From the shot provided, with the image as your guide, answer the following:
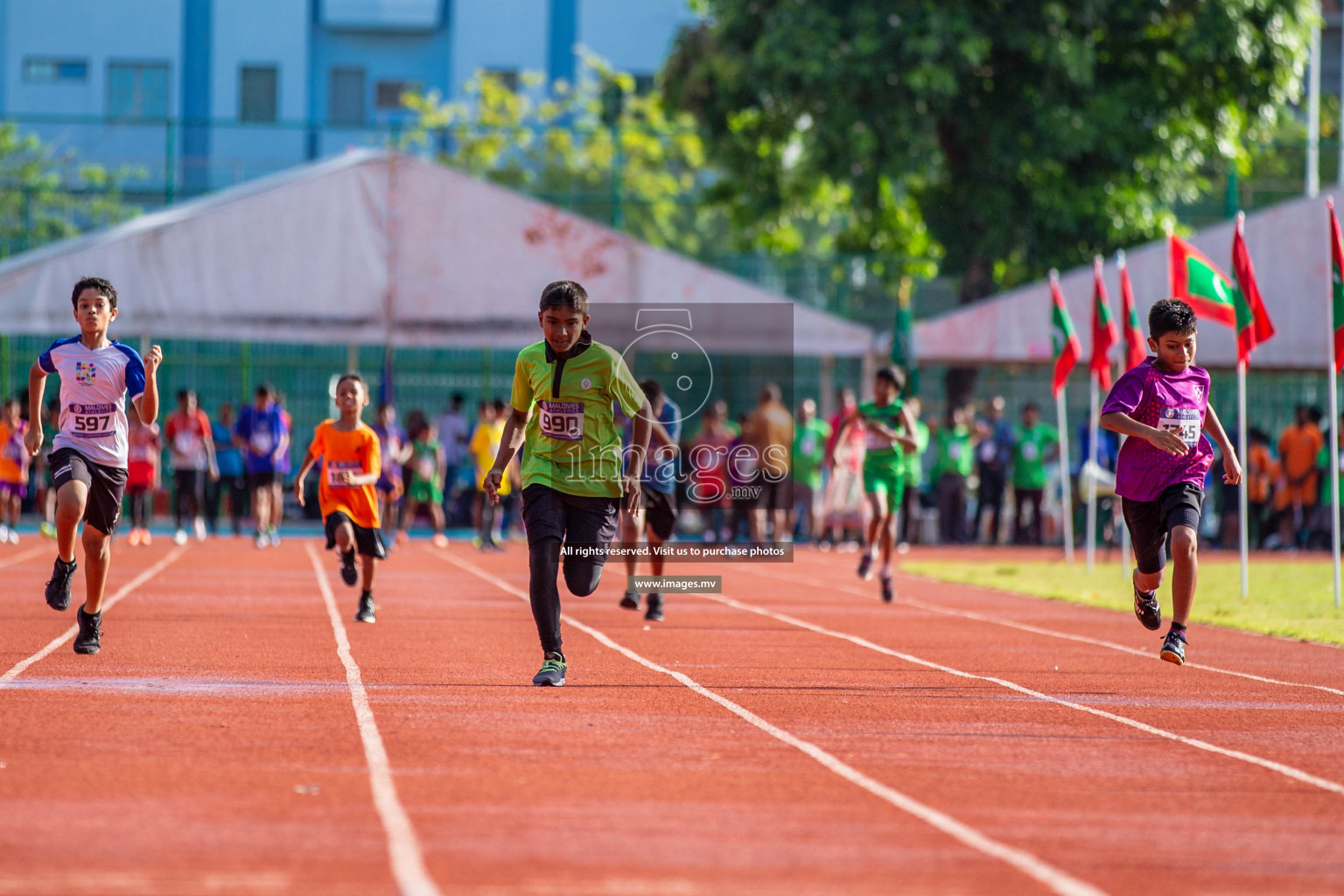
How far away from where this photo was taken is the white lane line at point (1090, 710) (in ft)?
23.3

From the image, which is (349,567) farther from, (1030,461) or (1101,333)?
(1030,461)

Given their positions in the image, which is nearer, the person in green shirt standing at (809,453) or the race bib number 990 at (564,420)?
the race bib number 990 at (564,420)

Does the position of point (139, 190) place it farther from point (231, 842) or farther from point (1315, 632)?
point (231, 842)

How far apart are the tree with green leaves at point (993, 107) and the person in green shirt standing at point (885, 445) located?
13148 mm

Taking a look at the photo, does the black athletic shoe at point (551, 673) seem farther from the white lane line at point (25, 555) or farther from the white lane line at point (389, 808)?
the white lane line at point (25, 555)

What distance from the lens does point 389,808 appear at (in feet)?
19.8

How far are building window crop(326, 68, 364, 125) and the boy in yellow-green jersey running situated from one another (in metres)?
45.0

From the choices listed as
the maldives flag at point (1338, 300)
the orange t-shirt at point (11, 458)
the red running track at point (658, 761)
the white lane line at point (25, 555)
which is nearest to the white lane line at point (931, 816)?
the red running track at point (658, 761)

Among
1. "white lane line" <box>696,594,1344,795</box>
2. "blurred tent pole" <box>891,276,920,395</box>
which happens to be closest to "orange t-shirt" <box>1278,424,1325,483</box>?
"blurred tent pole" <box>891,276,920,395</box>

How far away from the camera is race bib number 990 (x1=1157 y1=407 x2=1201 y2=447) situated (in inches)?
404

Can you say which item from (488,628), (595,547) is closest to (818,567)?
(488,628)

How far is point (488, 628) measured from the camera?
13016 millimetres

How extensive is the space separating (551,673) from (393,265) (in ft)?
52.0

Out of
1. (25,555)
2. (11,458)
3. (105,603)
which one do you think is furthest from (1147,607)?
(11,458)
